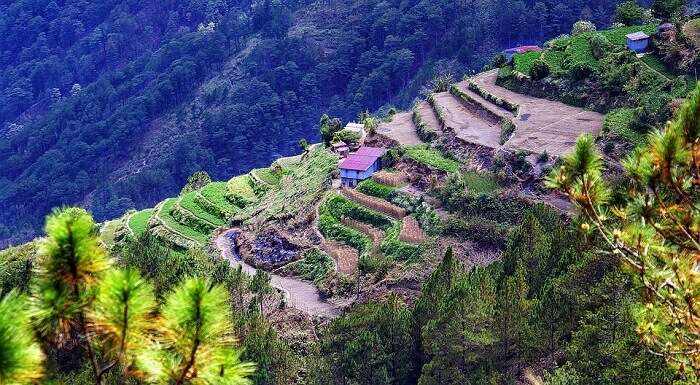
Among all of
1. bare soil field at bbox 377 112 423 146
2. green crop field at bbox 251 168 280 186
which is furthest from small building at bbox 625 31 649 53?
green crop field at bbox 251 168 280 186

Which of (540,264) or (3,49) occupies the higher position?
(540,264)

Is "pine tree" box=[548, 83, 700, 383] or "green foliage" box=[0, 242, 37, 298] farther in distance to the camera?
"green foliage" box=[0, 242, 37, 298]

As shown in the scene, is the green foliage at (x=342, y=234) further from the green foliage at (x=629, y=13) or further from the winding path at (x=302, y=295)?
the green foliage at (x=629, y=13)

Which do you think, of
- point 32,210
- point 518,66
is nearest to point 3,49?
point 32,210

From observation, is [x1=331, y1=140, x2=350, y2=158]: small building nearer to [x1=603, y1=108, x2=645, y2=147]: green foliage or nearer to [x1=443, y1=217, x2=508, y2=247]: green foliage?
[x1=443, y1=217, x2=508, y2=247]: green foliage

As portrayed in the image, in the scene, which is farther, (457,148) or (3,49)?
(3,49)

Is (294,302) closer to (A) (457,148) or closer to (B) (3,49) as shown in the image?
(A) (457,148)
